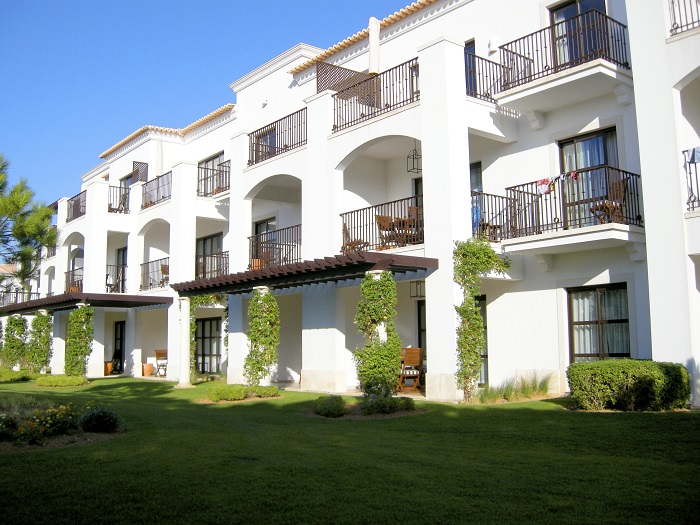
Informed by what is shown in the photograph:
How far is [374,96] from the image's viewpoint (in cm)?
1842

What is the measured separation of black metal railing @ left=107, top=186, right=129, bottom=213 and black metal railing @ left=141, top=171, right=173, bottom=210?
1.78 metres

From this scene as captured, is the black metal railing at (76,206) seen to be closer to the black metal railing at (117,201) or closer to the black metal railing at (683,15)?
the black metal railing at (117,201)

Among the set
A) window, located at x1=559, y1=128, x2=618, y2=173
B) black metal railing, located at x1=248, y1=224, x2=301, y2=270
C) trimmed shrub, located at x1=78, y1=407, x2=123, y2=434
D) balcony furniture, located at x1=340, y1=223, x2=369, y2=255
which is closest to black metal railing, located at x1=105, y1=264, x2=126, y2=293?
black metal railing, located at x1=248, y1=224, x2=301, y2=270

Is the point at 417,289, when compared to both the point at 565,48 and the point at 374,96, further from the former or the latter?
the point at 565,48

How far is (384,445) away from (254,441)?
187 cm

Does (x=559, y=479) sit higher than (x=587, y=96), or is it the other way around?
(x=587, y=96)

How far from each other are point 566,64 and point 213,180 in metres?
15.7

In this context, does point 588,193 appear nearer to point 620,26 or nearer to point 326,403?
point 620,26

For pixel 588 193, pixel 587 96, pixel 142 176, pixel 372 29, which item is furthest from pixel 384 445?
pixel 142 176

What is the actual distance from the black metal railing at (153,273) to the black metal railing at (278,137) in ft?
24.8

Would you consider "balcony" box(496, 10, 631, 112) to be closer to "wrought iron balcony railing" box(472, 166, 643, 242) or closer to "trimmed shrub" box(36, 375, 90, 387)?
"wrought iron balcony railing" box(472, 166, 643, 242)

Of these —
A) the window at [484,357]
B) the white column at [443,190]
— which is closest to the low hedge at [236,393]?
the white column at [443,190]

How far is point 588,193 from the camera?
14.8 metres

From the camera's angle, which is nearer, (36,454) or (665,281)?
(36,454)
